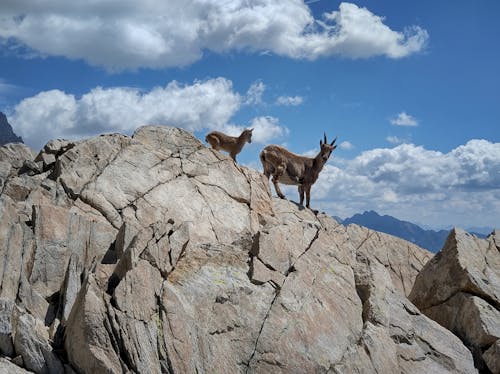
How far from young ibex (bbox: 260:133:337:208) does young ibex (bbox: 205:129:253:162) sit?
180 centimetres

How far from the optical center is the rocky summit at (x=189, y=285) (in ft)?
40.5

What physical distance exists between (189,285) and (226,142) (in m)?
17.7

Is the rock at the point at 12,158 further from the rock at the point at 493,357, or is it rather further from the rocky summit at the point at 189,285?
the rock at the point at 493,357

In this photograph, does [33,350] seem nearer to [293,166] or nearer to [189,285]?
[189,285]

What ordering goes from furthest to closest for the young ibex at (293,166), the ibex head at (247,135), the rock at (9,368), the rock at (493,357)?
the ibex head at (247,135), the young ibex at (293,166), the rock at (493,357), the rock at (9,368)

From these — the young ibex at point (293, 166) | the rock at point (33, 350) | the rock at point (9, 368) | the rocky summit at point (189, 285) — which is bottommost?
the rock at point (9, 368)

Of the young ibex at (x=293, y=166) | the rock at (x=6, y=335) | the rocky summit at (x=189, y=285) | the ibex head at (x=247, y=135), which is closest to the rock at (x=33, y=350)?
the rocky summit at (x=189, y=285)

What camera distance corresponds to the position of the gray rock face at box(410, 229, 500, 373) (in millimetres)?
18172

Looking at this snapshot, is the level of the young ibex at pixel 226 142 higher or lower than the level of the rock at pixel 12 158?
higher

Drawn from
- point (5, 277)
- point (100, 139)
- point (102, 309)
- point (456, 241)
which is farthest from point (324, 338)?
point (100, 139)

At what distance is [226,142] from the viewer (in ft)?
101

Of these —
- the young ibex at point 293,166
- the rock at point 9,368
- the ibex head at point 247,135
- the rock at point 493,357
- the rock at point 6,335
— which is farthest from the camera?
the ibex head at point 247,135

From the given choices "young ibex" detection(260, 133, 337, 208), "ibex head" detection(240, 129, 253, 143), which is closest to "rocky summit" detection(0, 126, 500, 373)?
"young ibex" detection(260, 133, 337, 208)

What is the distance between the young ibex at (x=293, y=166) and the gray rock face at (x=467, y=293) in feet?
30.0
